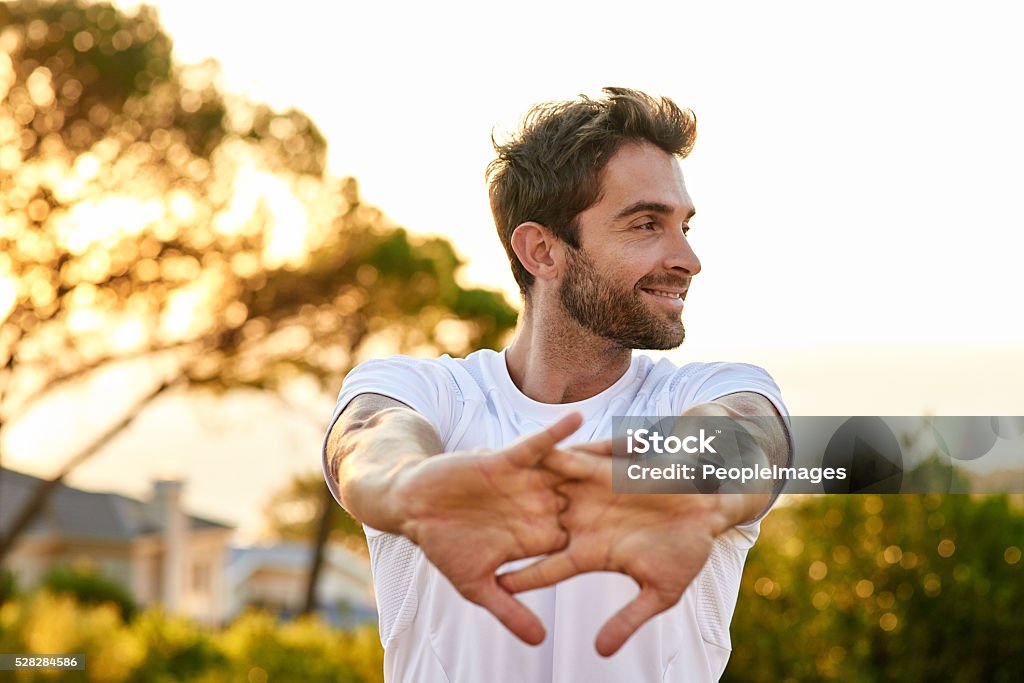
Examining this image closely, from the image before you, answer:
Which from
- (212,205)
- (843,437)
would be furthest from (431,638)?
(212,205)

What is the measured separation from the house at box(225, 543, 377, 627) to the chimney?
27.6 feet

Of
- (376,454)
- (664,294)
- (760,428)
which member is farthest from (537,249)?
(376,454)

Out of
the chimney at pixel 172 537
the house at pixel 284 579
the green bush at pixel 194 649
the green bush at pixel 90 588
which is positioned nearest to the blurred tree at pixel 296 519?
the house at pixel 284 579

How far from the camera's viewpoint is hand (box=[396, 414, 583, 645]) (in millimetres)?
1670

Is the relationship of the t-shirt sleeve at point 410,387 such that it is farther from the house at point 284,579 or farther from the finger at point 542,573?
the house at point 284,579

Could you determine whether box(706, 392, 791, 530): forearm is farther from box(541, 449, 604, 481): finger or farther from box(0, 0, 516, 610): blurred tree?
box(0, 0, 516, 610): blurred tree

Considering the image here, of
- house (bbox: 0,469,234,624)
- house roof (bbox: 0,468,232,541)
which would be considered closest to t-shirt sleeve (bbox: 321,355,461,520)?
house (bbox: 0,469,234,624)

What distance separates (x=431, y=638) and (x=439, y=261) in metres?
13.5

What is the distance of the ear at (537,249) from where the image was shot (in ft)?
9.25

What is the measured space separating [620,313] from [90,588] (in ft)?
55.0

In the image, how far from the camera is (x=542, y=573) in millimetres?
1720

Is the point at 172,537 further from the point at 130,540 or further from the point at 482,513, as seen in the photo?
the point at 482,513

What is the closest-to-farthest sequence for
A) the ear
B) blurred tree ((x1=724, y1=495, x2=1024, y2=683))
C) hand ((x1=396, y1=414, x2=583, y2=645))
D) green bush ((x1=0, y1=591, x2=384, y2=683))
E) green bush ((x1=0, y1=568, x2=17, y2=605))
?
hand ((x1=396, y1=414, x2=583, y2=645)) → the ear → blurred tree ((x1=724, y1=495, x2=1024, y2=683)) → green bush ((x1=0, y1=591, x2=384, y2=683)) → green bush ((x1=0, y1=568, x2=17, y2=605))

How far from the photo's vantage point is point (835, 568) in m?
8.95
